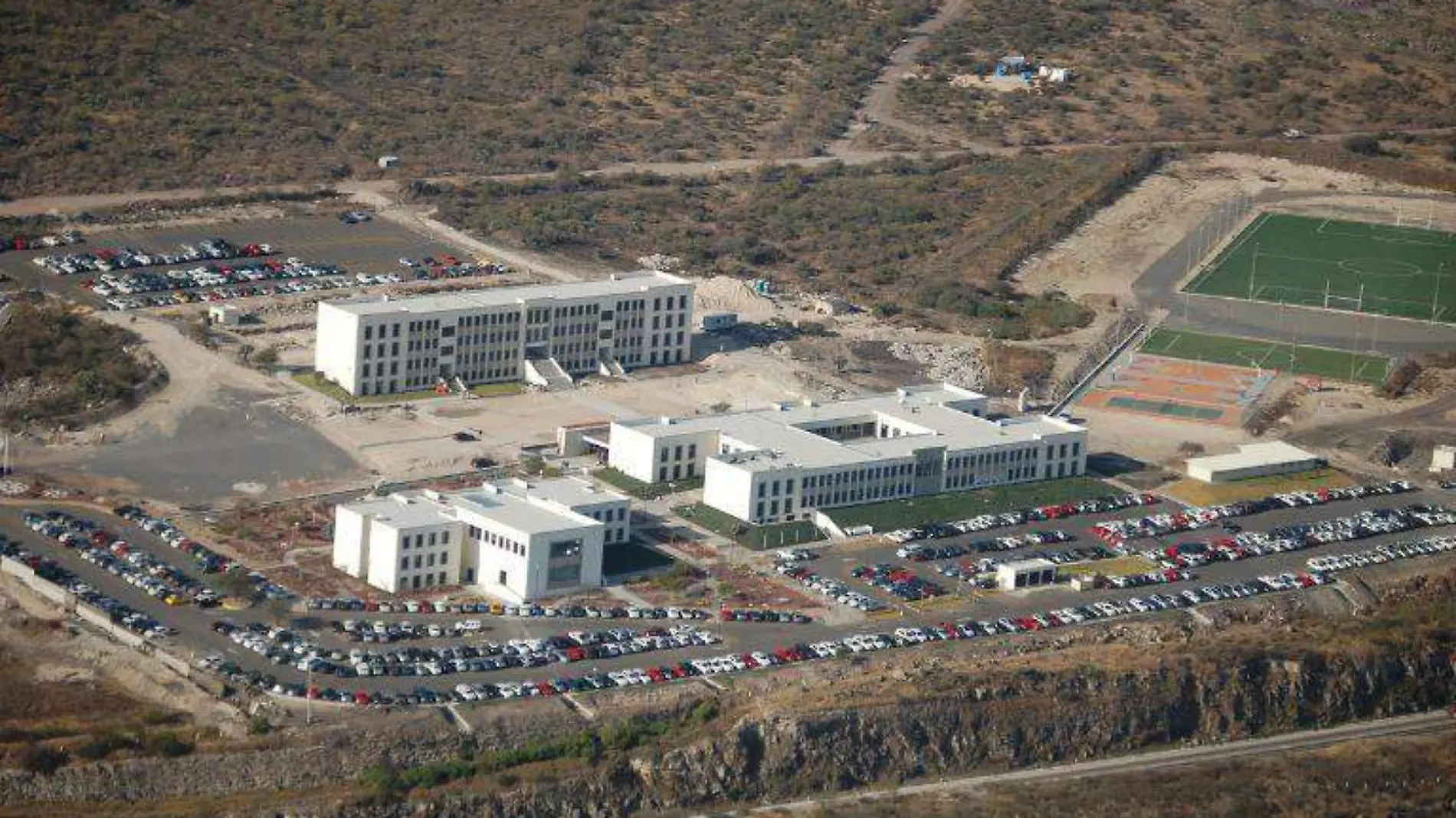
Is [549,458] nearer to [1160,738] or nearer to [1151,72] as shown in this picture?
[1160,738]

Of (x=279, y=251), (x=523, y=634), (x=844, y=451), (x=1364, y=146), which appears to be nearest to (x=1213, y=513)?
(x=844, y=451)

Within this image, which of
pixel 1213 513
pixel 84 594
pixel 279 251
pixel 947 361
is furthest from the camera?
pixel 279 251

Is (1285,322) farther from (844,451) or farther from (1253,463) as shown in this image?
(844,451)

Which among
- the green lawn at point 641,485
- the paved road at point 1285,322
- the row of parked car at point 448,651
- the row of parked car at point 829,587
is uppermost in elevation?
the paved road at point 1285,322

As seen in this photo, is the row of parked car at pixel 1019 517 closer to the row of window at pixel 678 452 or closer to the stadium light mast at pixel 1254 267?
the row of window at pixel 678 452

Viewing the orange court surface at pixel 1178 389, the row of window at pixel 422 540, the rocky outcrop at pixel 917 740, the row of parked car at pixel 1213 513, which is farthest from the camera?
the orange court surface at pixel 1178 389

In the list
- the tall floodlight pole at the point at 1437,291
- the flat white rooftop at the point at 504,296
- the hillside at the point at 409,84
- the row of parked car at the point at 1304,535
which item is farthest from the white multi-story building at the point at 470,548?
the tall floodlight pole at the point at 1437,291

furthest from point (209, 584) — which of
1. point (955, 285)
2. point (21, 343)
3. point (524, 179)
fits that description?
point (524, 179)
